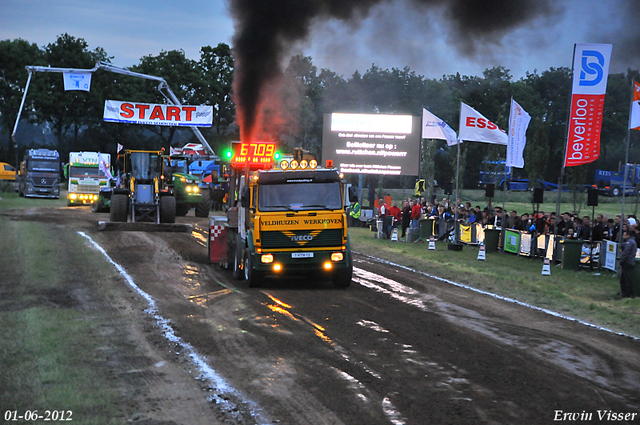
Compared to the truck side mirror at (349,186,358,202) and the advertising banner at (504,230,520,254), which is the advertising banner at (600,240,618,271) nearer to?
the advertising banner at (504,230,520,254)

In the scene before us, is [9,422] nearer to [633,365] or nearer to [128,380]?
[128,380]

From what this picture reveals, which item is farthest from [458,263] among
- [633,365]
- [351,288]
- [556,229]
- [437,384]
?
[437,384]

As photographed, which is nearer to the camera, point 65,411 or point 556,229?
point 65,411

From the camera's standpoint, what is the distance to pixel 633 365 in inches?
348

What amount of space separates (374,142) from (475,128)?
26.8 ft

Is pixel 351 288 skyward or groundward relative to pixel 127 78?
groundward

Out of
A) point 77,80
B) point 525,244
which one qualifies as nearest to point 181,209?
point 77,80

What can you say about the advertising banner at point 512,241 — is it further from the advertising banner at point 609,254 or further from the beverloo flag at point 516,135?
the advertising banner at point 609,254

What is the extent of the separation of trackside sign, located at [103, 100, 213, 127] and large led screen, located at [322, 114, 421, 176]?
54.7ft

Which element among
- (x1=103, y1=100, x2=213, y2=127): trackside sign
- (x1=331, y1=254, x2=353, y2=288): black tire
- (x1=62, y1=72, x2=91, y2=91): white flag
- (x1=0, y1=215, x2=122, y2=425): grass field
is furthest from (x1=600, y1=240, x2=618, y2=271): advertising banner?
(x1=62, y1=72, x2=91, y2=91): white flag

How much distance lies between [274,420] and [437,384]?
2.21 meters

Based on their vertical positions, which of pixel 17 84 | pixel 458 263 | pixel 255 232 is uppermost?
pixel 17 84

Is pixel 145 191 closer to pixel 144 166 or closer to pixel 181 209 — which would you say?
pixel 144 166

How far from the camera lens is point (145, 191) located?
27.5 metres
